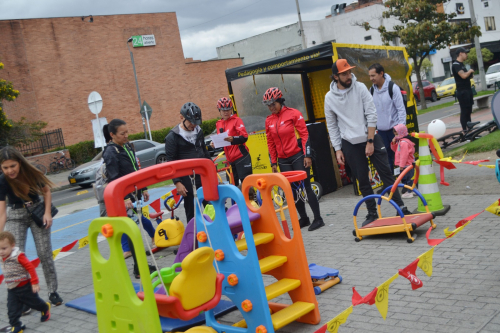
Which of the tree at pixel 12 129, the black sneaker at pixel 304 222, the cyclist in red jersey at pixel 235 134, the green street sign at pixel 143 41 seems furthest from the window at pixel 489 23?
the black sneaker at pixel 304 222

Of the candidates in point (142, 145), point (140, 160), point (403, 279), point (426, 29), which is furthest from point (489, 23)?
point (403, 279)

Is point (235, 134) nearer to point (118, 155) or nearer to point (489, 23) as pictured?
point (118, 155)

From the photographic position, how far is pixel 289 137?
7.12m

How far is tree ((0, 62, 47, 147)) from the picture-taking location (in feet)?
78.5

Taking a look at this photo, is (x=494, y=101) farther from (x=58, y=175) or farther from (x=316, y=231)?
(x=58, y=175)

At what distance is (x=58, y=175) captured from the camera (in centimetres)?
2730

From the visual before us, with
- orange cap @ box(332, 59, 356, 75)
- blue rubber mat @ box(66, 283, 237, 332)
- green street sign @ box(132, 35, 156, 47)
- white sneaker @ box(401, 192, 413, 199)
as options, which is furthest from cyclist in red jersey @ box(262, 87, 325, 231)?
green street sign @ box(132, 35, 156, 47)

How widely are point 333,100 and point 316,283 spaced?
2704mm

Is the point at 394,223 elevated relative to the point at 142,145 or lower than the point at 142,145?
lower

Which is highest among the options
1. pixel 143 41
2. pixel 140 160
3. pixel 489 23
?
pixel 143 41

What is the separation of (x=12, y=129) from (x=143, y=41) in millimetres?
15253

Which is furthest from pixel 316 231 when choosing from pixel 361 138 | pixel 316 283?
pixel 316 283

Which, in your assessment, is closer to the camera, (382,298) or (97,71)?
(382,298)

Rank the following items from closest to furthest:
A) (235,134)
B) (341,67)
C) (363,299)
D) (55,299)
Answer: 1. (363,299)
2. (55,299)
3. (341,67)
4. (235,134)
